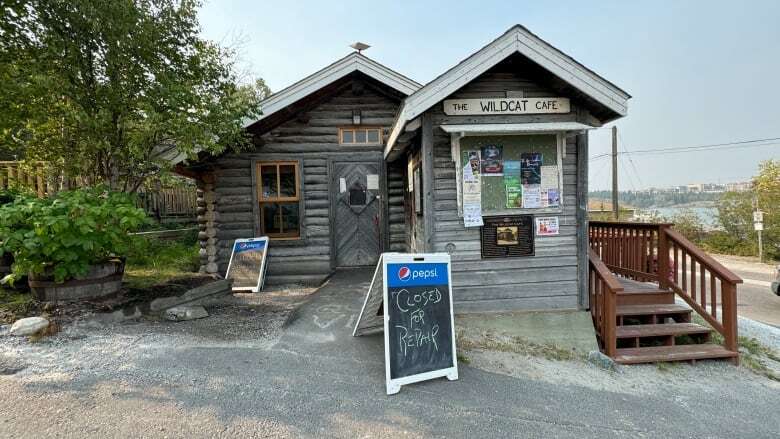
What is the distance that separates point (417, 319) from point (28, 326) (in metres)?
4.04

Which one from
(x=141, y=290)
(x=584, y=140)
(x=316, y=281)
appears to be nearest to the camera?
(x=584, y=140)

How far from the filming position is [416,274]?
354 centimetres

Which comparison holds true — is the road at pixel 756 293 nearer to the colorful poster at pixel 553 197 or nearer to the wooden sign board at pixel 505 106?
the colorful poster at pixel 553 197

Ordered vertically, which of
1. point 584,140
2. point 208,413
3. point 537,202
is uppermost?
point 584,140

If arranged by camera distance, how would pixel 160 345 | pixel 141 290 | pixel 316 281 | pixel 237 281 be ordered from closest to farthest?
pixel 160 345, pixel 141 290, pixel 237 281, pixel 316 281

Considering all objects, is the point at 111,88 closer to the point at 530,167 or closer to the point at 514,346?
the point at 530,167

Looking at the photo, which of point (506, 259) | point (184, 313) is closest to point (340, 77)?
point (506, 259)

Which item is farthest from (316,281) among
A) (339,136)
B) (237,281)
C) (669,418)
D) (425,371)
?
(669,418)

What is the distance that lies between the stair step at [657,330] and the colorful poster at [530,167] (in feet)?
7.11

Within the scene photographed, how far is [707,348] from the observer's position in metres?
4.40

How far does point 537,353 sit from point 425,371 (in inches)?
64.8

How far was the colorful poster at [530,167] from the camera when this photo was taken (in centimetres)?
461

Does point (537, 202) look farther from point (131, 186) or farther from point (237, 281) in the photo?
point (131, 186)

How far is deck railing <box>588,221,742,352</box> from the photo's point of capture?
434 cm
